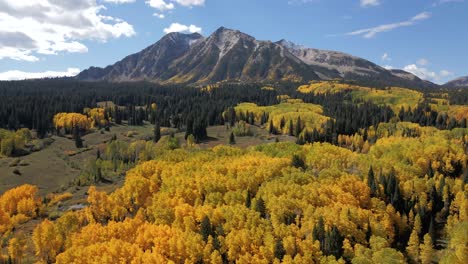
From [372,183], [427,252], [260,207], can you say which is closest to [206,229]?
[260,207]

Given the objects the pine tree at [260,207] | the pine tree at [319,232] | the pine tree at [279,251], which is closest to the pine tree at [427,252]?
the pine tree at [319,232]

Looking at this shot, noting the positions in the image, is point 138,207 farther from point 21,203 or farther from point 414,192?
point 414,192

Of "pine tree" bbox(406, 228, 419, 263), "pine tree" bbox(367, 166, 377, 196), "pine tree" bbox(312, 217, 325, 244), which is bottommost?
"pine tree" bbox(406, 228, 419, 263)

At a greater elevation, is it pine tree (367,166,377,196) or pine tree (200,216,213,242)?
pine tree (367,166,377,196)

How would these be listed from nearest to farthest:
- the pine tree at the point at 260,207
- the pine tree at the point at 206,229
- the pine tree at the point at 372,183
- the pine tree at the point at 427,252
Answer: the pine tree at the point at 427,252, the pine tree at the point at 206,229, the pine tree at the point at 260,207, the pine tree at the point at 372,183

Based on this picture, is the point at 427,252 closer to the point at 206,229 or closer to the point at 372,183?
the point at 372,183

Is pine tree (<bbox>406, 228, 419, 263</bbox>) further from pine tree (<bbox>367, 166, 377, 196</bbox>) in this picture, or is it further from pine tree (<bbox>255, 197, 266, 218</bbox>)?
pine tree (<bbox>255, 197, 266, 218</bbox>)

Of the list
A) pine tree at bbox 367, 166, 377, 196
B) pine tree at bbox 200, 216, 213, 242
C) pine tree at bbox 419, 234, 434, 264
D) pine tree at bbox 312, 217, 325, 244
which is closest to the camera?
pine tree at bbox 419, 234, 434, 264

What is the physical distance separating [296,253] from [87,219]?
8203 cm

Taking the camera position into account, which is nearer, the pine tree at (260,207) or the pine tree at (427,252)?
the pine tree at (427,252)

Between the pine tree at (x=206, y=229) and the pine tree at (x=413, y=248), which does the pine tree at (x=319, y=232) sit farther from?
the pine tree at (x=206, y=229)

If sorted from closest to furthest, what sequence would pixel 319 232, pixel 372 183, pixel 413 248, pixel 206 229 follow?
1. pixel 319 232
2. pixel 413 248
3. pixel 206 229
4. pixel 372 183

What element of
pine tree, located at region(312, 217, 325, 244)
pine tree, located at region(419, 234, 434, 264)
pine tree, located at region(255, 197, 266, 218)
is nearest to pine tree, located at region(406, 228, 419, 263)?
pine tree, located at region(419, 234, 434, 264)

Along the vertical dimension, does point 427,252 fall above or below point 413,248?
above
